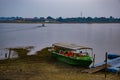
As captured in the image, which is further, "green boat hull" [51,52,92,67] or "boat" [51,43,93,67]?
"boat" [51,43,93,67]

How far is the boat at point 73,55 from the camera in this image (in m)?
36.8

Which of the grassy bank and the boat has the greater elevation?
the boat

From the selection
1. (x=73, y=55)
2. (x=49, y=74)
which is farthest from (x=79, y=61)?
(x=49, y=74)

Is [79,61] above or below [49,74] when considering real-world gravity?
above

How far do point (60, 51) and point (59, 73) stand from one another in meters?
10.5

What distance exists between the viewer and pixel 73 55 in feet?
126

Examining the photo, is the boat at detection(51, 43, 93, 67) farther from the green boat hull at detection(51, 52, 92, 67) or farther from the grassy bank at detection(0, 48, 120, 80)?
the grassy bank at detection(0, 48, 120, 80)

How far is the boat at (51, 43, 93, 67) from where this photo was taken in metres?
36.8

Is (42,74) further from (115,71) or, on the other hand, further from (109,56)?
(109,56)

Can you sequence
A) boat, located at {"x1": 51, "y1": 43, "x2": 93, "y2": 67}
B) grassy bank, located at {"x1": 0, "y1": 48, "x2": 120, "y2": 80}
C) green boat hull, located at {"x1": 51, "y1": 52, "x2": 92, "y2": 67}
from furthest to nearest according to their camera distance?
boat, located at {"x1": 51, "y1": 43, "x2": 93, "y2": 67} < green boat hull, located at {"x1": 51, "y1": 52, "x2": 92, "y2": 67} < grassy bank, located at {"x1": 0, "y1": 48, "x2": 120, "y2": 80}

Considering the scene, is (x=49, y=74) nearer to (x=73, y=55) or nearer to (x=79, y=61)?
(x=79, y=61)

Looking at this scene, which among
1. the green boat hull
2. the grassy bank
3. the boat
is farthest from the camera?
the boat

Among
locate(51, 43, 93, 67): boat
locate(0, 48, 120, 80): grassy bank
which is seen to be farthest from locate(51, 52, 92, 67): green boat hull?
locate(0, 48, 120, 80): grassy bank

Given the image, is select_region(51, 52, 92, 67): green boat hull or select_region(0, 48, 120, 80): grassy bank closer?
select_region(0, 48, 120, 80): grassy bank
